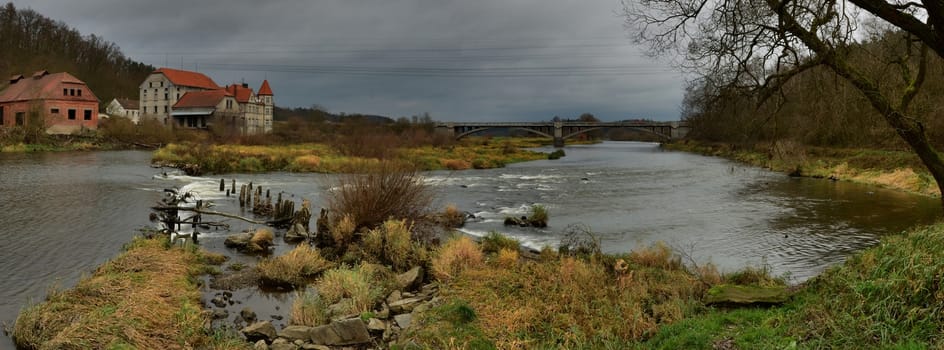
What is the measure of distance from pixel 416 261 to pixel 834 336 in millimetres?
9615

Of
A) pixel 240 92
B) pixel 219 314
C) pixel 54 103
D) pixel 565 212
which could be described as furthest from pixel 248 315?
pixel 240 92

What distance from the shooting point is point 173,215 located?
20.0 meters

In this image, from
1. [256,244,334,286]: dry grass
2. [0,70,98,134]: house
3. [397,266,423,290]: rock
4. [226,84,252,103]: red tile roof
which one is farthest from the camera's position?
[226,84,252,103]: red tile roof

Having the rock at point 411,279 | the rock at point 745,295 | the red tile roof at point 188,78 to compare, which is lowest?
the rock at point 411,279

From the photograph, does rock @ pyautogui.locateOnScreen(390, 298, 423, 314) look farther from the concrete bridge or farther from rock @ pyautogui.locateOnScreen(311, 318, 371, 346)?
the concrete bridge

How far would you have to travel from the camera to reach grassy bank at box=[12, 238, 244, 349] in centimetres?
871

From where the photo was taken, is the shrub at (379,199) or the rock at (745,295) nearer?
the rock at (745,295)

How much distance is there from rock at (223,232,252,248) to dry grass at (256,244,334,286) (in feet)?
11.4

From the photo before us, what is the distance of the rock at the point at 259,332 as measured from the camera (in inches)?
372

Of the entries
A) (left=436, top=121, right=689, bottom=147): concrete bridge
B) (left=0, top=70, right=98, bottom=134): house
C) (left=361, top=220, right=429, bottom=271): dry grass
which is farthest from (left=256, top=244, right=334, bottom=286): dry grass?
(left=436, top=121, right=689, bottom=147): concrete bridge

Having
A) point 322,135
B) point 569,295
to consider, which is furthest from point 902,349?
point 322,135

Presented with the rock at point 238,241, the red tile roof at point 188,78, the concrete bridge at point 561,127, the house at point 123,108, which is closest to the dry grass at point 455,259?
the rock at point 238,241

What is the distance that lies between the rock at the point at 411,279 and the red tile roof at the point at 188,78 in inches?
4044

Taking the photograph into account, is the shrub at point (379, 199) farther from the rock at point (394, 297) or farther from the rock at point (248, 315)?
the rock at point (248, 315)
